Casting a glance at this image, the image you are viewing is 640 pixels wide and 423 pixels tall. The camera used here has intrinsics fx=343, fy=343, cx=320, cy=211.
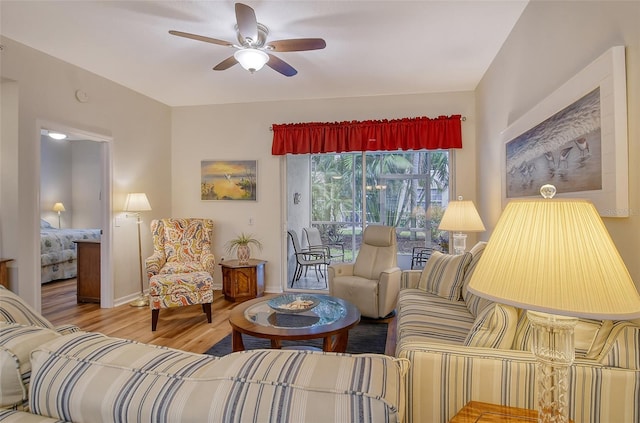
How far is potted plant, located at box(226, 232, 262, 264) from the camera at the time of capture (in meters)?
4.43

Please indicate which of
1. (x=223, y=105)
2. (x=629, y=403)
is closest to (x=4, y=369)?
(x=629, y=403)

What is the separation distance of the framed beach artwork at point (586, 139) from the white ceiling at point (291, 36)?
3.39ft

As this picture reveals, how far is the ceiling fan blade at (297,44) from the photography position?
2.48 m

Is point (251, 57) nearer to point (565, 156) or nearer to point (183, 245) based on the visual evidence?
point (565, 156)

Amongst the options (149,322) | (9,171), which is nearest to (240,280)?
(149,322)

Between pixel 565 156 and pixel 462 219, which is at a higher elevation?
pixel 565 156

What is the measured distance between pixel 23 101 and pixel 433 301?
157 inches

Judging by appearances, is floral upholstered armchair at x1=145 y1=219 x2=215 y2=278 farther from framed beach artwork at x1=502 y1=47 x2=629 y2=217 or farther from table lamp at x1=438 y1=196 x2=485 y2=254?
framed beach artwork at x1=502 y1=47 x2=629 y2=217

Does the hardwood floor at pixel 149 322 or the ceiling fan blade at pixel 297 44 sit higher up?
the ceiling fan blade at pixel 297 44

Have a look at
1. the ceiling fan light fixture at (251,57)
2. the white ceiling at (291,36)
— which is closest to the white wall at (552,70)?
the white ceiling at (291,36)

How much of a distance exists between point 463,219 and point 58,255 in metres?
5.95

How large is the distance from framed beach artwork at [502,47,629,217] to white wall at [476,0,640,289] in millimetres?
35

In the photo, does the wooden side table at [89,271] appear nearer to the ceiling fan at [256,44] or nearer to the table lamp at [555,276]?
the ceiling fan at [256,44]

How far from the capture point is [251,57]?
8.75ft
